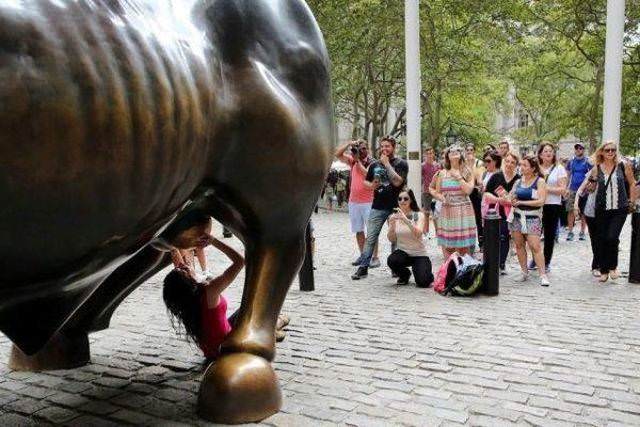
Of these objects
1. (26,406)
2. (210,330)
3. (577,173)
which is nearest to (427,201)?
(577,173)

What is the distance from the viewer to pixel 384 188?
8031 mm

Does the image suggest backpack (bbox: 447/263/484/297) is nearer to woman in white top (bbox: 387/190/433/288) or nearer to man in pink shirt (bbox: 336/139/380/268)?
woman in white top (bbox: 387/190/433/288)

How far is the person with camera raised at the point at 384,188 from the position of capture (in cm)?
799

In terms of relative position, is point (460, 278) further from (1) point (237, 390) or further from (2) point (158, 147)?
(2) point (158, 147)

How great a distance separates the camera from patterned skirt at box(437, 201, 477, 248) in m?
7.78

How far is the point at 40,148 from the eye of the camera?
1.88 meters

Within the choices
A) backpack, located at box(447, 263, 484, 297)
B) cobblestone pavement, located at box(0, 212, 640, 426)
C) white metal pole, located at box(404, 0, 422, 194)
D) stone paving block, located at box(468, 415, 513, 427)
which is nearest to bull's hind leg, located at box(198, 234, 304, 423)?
cobblestone pavement, located at box(0, 212, 640, 426)

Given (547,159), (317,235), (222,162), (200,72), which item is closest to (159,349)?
(222,162)

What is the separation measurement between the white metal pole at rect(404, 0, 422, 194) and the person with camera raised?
4789 millimetres

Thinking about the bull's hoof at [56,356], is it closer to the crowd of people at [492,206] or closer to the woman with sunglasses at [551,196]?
the crowd of people at [492,206]

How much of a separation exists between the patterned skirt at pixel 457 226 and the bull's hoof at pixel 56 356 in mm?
4802

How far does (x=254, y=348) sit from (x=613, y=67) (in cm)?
1021

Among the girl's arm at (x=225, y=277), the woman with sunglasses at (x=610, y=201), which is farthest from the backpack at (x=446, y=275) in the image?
the girl's arm at (x=225, y=277)

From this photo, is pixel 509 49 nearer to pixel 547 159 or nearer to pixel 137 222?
pixel 547 159
